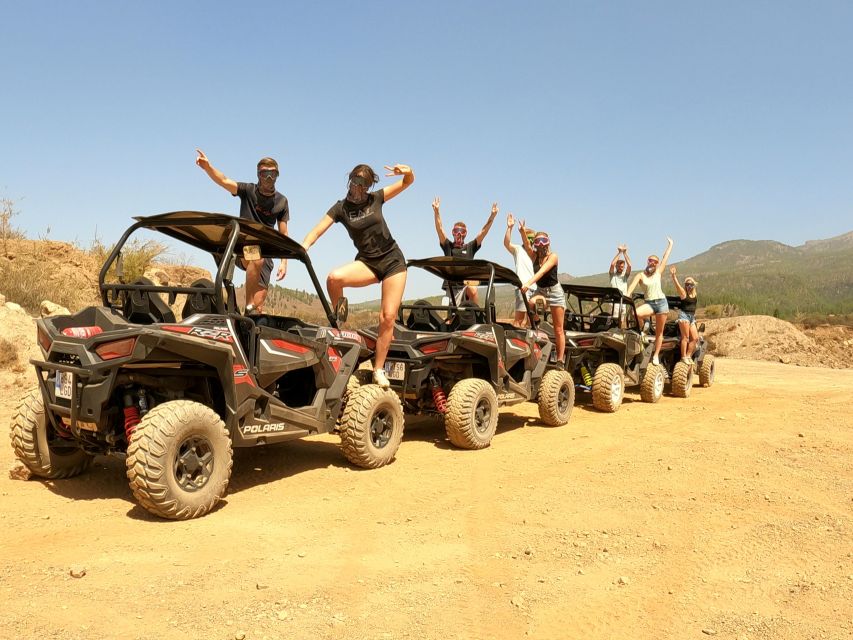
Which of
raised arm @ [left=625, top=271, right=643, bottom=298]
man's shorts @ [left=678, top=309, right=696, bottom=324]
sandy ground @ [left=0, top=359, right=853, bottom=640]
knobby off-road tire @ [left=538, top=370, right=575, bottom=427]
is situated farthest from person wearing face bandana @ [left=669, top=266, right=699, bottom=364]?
sandy ground @ [left=0, top=359, right=853, bottom=640]

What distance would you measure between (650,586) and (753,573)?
67cm

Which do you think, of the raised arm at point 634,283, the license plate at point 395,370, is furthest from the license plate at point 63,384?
the raised arm at point 634,283

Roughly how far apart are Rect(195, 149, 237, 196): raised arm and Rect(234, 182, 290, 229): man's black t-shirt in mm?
67

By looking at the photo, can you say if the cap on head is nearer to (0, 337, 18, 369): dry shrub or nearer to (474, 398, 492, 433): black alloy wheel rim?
(474, 398, 492, 433): black alloy wheel rim

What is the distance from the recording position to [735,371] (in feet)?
65.1

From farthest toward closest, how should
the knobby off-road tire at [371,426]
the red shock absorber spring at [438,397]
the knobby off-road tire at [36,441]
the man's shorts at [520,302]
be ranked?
the man's shorts at [520,302] < the red shock absorber spring at [438,397] < the knobby off-road tire at [371,426] < the knobby off-road tire at [36,441]

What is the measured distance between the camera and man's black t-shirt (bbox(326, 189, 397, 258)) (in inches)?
249

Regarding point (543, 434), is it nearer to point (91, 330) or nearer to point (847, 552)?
point (847, 552)

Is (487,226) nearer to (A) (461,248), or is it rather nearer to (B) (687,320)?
(A) (461,248)

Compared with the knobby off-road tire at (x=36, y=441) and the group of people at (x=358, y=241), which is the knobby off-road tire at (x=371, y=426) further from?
the knobby off-road tire at (x=36, y=441)

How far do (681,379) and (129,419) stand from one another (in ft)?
36.5

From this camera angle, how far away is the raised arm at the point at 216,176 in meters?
6.77

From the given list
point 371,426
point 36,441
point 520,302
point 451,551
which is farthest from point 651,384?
point 36,441

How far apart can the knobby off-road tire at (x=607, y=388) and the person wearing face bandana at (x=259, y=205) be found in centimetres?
539
